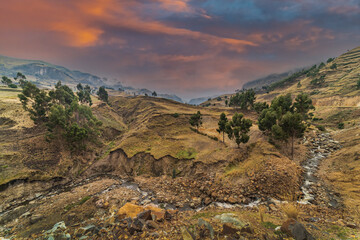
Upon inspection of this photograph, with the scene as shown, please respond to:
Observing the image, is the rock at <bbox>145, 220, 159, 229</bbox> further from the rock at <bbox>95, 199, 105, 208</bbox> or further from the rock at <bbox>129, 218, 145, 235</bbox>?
the rock at <bbox>95, 199, 105, 208</bbox>

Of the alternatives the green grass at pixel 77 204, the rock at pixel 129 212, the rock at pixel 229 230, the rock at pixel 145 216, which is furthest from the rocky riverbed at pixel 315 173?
the green grass at pixel 77 204

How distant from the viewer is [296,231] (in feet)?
41.4

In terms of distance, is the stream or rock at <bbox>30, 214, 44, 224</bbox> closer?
the stream

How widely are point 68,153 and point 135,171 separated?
28.3 meters

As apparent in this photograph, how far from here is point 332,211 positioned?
2092cm

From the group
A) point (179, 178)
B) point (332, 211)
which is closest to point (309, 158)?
point (332, 211)

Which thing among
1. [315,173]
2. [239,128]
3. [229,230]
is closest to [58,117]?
[229,230]

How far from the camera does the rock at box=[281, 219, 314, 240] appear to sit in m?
12.2

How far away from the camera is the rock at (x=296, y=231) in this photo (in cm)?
1223

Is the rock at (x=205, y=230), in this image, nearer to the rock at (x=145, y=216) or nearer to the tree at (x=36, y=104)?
the rock at (x=145, y=216)

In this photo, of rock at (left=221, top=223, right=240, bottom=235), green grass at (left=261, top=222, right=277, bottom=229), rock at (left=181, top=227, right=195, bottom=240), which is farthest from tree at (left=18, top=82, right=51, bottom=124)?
green grass at (left=261, top=222, right=277, bottom=229)

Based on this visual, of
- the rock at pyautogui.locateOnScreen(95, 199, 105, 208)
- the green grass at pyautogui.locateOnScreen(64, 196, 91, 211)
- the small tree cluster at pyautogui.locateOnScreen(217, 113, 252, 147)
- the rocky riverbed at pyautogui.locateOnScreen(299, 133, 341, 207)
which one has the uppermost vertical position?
the small tree cluster at pyautogui.locateOnScreen(217, 113, 252, 147)

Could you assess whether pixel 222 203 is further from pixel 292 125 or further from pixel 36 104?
pixel 36 104

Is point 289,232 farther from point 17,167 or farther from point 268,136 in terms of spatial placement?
point 17,167
